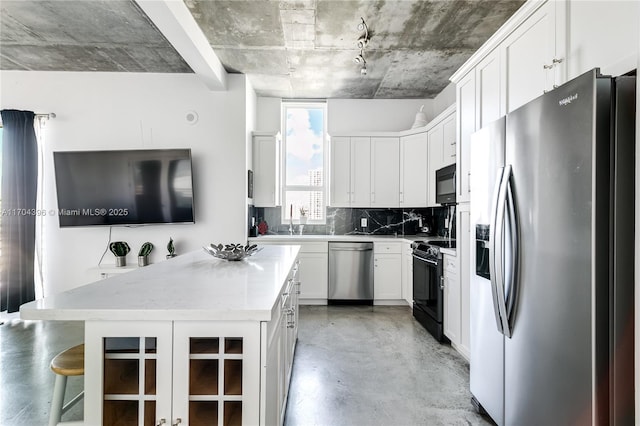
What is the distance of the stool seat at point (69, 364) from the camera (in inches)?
50.1

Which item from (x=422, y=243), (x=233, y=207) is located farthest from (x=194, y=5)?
(x=422, y=243)

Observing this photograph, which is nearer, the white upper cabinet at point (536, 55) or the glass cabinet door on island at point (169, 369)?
the glass cabinet door on island at point (169, 369)

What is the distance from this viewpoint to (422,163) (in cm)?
434

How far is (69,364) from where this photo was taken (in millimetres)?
1315

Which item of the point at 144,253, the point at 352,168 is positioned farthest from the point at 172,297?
the point at 352,168

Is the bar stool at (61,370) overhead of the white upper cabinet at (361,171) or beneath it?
beneath

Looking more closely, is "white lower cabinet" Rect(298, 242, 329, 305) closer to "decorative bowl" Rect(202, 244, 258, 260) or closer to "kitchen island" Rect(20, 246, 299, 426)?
"decorative bowl" Rect(202, 244, 258, 260)

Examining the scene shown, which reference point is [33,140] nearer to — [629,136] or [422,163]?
→ [422,163]

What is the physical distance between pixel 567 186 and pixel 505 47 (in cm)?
122

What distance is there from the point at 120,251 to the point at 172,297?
339 cm

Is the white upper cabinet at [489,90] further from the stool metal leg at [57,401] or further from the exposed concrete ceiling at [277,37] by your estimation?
the stool metal leg at [57,401]

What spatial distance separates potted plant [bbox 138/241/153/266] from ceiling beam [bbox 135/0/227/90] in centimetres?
214

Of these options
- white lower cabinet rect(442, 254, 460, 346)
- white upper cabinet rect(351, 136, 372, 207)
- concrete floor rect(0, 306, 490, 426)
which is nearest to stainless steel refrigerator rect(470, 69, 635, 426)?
concrete floor rect(0, 306, 490, 426)

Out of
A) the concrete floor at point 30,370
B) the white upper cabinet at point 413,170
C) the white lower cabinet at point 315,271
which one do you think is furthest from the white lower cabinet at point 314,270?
the concrete floor at point 30,370
